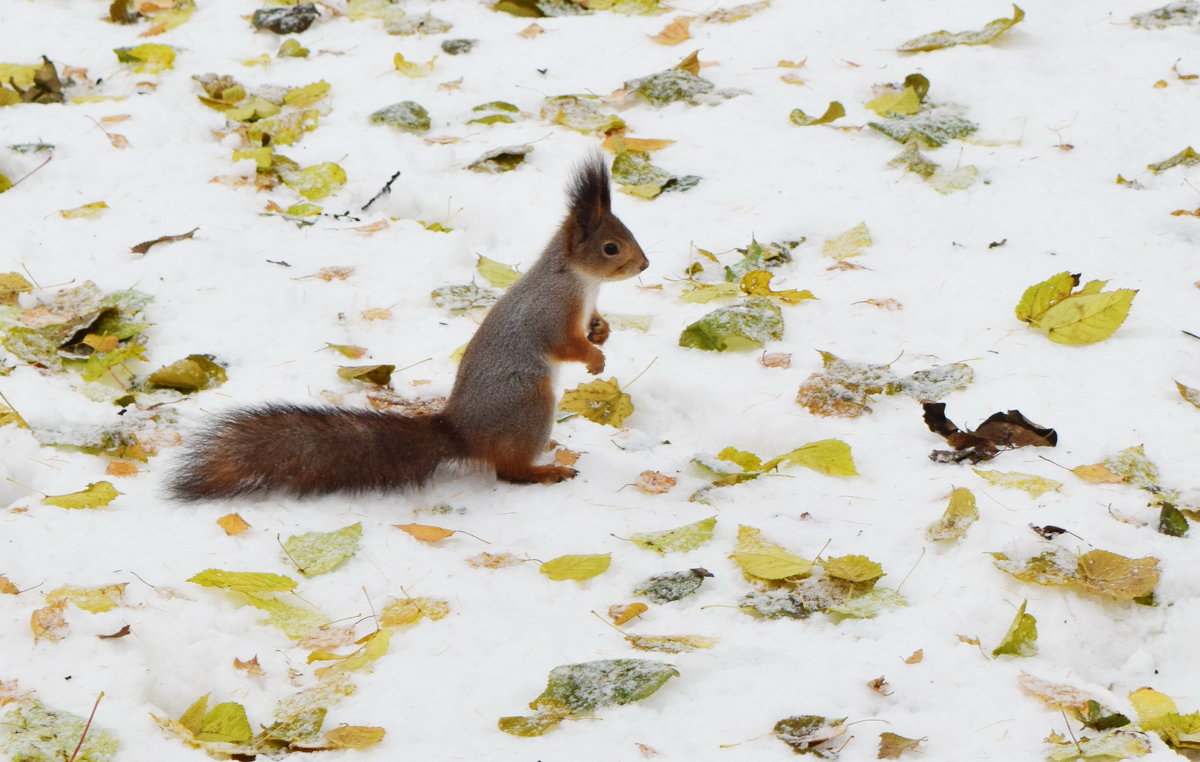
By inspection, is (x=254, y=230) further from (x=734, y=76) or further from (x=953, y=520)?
(x=953, y=520)

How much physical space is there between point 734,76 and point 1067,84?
1098mm

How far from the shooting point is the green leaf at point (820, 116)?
371 centimetres

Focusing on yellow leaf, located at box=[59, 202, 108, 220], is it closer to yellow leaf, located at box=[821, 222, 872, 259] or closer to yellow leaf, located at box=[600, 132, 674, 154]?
yellow leaf, located at box=[600, 132, 674, 154]

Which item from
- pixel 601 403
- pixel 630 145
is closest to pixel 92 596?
pixel 601 403

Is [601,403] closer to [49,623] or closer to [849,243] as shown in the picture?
[849,243]

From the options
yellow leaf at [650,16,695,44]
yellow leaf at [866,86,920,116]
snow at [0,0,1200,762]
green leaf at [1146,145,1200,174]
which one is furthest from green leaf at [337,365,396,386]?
green leaf at [1146,145,1200,174]

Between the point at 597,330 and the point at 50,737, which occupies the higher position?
the point at 50,737

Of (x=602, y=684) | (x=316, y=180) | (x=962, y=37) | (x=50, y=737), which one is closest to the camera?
(x=50, y=737)

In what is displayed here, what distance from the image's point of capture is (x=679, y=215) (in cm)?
345

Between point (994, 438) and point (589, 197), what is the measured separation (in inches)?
39.9

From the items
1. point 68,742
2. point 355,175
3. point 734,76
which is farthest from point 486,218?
point 68,742

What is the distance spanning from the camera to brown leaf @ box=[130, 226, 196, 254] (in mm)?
3174

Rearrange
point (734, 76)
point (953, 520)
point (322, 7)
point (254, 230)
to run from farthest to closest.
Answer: point (322, 7) < point (734, 76) < point (254, 230) < point (953, 520)

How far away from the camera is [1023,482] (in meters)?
2.21
